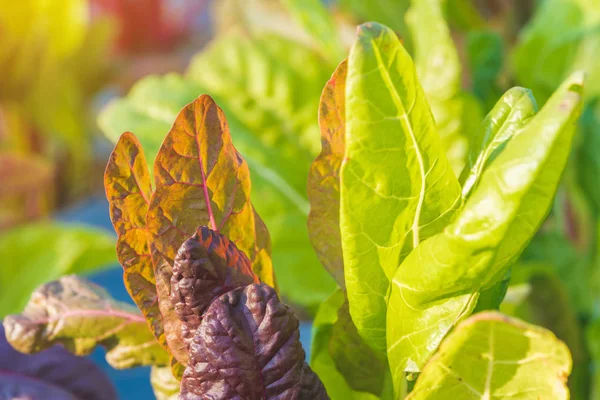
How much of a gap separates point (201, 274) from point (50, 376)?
0.16m

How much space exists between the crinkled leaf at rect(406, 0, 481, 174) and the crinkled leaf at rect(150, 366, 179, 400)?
260 mm

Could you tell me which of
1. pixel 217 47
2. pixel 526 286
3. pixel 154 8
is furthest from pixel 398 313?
pixel 154 8

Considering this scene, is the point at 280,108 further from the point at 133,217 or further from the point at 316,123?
the point at 133,217

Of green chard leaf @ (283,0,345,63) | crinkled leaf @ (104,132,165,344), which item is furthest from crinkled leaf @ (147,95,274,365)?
green chard leaf @ (283,0,345,63)

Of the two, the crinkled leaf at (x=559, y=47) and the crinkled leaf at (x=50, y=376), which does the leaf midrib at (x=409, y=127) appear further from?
the crinkled leaf at (x=559, y=47)

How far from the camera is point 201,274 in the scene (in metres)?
0.25

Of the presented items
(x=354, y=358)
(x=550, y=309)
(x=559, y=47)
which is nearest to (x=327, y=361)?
(x=354, y=358)

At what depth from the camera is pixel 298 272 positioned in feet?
1.76

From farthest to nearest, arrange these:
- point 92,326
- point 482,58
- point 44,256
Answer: point 44,256 → point 482,58 → point 92,326

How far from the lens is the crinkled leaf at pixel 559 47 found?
59 centimetres

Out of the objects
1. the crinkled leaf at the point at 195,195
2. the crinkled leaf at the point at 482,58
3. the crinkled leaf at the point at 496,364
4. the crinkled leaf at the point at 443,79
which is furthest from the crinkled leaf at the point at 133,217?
the crinkled leaf at the point at 482,58

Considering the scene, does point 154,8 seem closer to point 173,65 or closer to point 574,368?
point 173,65

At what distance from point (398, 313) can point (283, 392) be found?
0.06 metres

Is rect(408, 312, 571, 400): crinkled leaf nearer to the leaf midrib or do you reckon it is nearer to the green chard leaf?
the leaf midrib
